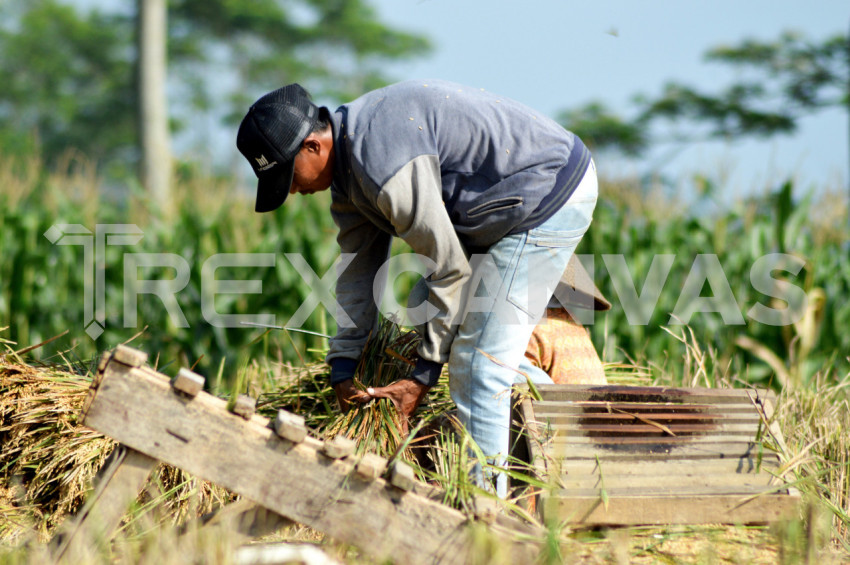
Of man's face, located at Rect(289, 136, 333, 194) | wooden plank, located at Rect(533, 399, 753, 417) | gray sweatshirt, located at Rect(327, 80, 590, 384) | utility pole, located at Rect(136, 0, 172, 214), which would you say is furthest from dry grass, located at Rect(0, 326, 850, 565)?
utility pole, located at Rect(136, 0, 172, 214)

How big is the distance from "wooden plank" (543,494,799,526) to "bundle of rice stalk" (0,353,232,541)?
1.21 m

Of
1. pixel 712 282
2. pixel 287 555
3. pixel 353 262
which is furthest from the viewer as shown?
pixel 712 282

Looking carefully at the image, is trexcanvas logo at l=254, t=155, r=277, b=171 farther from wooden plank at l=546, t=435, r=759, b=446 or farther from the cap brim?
wooden plank at l=546, t=435, r=759, b=446

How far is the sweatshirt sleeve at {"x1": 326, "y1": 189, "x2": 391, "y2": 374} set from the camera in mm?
2764

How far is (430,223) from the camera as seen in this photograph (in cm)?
224

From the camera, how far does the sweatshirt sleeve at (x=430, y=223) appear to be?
2.21m

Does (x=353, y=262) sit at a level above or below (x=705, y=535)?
above

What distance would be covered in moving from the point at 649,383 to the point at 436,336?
1366 millimetres

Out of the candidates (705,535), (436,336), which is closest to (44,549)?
(436,336)

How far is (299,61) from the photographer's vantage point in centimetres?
2903

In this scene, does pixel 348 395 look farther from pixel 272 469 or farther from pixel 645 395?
pixel 645 395

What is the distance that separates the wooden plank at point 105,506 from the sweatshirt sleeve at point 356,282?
905 millimetres

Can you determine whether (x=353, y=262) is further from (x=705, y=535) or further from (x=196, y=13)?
(x=196, y=13)

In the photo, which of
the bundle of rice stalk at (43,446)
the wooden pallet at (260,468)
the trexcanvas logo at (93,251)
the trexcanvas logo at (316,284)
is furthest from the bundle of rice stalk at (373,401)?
the trexcanvas logo at (93,251)
